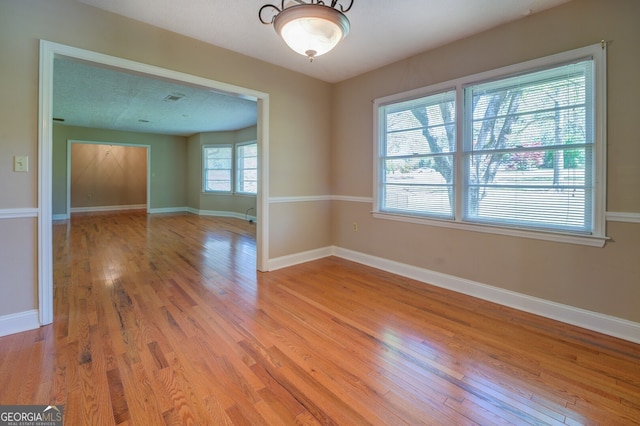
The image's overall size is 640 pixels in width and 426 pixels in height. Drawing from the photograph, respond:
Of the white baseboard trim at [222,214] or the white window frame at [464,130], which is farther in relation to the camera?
the white baseboard trim at [222,214]

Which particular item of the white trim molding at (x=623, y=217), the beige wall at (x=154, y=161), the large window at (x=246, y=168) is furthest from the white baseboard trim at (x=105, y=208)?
the white trim molding at (x=623, y=217)

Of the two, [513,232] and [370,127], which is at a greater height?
[370,127]

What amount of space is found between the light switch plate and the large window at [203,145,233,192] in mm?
6789

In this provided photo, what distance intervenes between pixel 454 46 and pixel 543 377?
10.0 ft

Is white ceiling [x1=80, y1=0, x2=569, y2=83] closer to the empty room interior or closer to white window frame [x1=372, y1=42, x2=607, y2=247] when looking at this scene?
the empty room interior

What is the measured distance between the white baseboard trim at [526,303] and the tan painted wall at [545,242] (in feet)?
0.17

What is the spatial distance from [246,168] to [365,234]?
549cm

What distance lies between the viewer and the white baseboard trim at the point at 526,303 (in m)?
2.27

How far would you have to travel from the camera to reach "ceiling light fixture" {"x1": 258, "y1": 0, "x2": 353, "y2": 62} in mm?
1656

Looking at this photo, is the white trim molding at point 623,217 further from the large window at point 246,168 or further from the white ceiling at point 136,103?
the large window at point 246,168

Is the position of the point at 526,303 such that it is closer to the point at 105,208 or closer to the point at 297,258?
the point at 297,258

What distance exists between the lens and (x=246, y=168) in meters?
8.61

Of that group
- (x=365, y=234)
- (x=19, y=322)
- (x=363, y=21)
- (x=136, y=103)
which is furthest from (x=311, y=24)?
(x=136, y=103)

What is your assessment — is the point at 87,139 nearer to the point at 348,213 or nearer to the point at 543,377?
the point at 348,213
